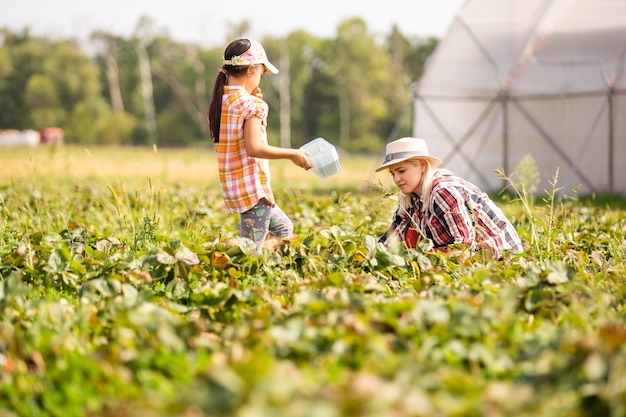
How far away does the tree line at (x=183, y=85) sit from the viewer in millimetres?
46938

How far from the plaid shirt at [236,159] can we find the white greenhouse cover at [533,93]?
6.91 meters

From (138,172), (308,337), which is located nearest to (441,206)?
(308,337)

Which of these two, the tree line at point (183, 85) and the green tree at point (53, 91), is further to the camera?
the green tree at point (53, 91)

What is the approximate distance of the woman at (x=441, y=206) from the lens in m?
4.09

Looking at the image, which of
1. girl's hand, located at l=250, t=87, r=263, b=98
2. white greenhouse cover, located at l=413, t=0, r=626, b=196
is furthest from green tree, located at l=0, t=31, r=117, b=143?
girl's hand, located at l=250, t=87, r=263, b=98

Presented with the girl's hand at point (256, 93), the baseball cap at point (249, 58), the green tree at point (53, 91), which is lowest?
the green tree at point (53, 91)

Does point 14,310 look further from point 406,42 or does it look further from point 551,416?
point 406,42

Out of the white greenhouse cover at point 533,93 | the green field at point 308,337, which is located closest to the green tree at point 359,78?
the white greenhouse cover at point 533,93

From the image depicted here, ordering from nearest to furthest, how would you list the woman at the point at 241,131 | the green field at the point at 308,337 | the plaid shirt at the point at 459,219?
1. the green field at the point at 308,337
2. the plaid shirt at the point at 459,219
3. the woman at the point at 241,131

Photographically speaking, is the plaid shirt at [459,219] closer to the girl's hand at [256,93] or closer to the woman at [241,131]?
the woman at [241,131]

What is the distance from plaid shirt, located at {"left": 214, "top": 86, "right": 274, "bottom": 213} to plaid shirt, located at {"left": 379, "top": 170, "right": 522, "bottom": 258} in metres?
0.86

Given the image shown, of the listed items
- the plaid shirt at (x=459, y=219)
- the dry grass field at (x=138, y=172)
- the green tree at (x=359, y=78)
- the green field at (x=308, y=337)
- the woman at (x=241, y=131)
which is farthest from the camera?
the green tree at (x=359, y=78)

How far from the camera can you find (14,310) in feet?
8.90

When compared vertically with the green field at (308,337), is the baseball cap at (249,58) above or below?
above
